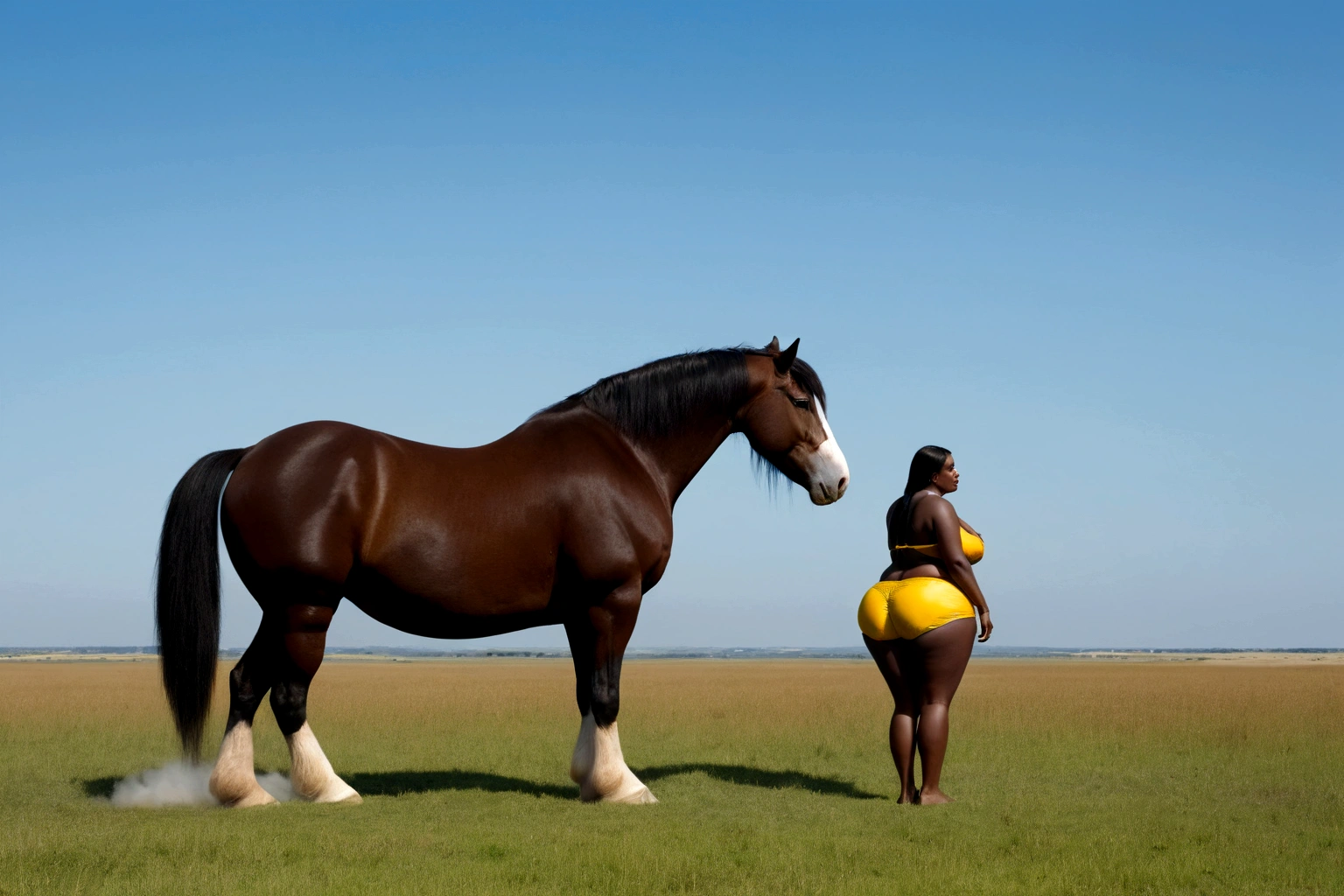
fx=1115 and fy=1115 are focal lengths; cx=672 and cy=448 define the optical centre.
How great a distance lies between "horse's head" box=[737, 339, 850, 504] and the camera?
25.9ft

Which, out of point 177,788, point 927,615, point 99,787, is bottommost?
point 99,787

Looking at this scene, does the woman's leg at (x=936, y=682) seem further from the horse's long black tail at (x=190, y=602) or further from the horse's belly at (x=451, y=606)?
the horse's long black tail at (x=190, y=602)

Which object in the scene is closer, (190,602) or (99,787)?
(190,602)

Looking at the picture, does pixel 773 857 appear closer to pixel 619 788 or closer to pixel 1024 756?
pixel 619 788

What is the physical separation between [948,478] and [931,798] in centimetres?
212

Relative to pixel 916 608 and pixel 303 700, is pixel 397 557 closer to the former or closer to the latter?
pixel 303 700

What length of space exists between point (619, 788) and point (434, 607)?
1.68 m

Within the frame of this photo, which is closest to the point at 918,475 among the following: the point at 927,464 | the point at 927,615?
the point at 927,464

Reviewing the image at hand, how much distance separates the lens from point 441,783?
339 inches

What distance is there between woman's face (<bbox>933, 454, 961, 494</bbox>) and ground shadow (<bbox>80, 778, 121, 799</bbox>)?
618cm

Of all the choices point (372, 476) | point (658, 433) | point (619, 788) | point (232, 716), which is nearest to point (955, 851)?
point (619, 788)

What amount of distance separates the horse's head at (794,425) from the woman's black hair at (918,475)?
0.43 m

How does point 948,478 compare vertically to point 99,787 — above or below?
above

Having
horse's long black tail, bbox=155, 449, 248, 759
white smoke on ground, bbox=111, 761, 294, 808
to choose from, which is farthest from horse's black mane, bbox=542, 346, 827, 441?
white smoke on ground, bbox=111, 761, 294, 808
